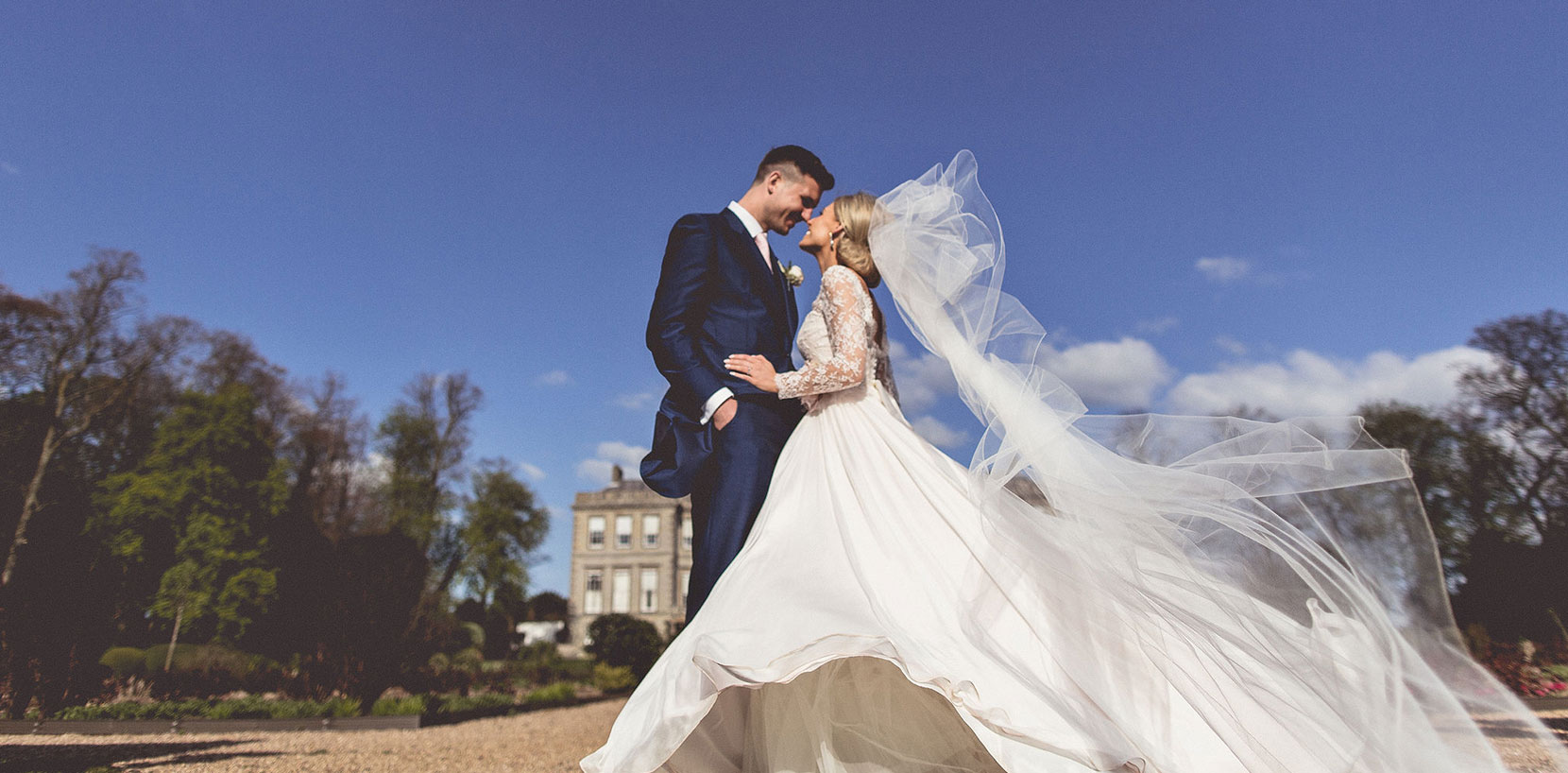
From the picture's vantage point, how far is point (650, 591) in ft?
145

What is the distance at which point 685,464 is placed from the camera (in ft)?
10.4

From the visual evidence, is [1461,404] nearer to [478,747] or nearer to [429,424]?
[478,747]

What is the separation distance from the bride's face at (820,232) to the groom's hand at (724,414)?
0.98 m

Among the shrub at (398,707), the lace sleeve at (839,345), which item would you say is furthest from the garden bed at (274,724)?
the lace sleeve at (839,345)

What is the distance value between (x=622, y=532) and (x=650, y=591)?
157 inches

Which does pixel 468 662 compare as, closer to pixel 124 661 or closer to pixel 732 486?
pixel 124 661

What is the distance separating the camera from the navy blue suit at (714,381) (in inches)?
122

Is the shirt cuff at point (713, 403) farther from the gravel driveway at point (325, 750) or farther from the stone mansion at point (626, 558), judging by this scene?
the stone mansion at point (626, 558)

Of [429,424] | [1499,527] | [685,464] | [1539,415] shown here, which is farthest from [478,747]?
[429,424]

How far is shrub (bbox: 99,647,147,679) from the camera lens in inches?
216

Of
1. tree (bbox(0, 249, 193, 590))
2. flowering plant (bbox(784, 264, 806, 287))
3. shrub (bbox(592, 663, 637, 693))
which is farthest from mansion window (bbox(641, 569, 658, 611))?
flowering plant (bbox(784, 264, 806, 287))

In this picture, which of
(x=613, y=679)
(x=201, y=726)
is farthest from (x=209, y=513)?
(x=201, y=726)

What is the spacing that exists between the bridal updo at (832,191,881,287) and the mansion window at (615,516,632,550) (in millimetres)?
43690

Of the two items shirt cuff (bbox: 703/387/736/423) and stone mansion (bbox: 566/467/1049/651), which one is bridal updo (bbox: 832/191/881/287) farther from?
stone mansion (bbox: 566/467/1049/651)
